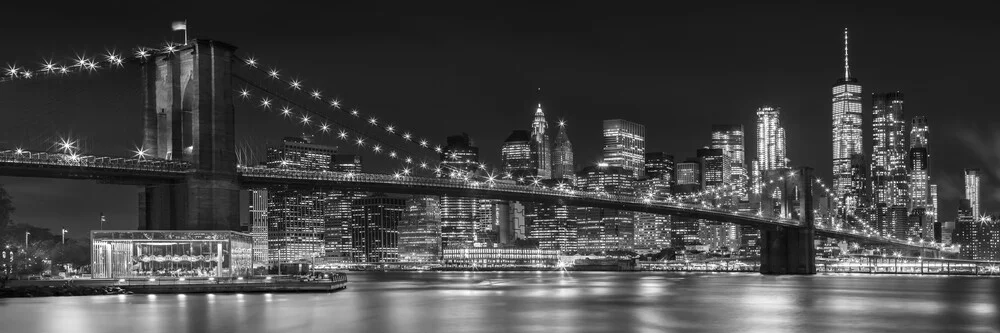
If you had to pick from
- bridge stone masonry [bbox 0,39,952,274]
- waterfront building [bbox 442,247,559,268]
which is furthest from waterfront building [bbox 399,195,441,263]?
bridge stone masonry [bbox 0,39,952,274]

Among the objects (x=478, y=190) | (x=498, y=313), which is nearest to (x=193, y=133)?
(x=498, y=313)

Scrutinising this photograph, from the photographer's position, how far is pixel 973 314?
4325 centimetres

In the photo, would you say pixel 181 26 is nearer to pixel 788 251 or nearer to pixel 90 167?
pixel 90 167

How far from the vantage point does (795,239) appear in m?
92.8

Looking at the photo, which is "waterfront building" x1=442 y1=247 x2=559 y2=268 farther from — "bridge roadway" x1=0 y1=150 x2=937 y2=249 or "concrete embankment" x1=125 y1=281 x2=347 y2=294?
"concrete embankment" x1=125 y1=281 x2=347 y2=294

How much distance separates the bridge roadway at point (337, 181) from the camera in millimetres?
48969

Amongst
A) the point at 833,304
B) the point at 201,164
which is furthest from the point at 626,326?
the point at 201,164

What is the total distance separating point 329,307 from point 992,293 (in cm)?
3859

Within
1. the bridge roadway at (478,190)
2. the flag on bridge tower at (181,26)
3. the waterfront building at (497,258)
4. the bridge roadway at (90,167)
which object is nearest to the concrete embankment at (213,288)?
the bridge roadway at (90,167)

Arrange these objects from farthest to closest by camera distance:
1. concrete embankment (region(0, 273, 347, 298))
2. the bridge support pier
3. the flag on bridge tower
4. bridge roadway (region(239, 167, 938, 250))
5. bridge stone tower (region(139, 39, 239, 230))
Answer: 1. the bridge support pier
2. bridge roadway (region(239, 167, 938, 250))
3. the flag on bridge tower
4. bridge stone tower (region(139, 39, 239, 230))
5. concrete embankment (region(0, 273, 347, 298))

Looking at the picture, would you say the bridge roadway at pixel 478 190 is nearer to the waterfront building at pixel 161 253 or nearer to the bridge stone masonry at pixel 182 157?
the bridge stone masonry at pixel 182 157

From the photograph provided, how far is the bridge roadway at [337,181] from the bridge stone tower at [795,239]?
3.20ft

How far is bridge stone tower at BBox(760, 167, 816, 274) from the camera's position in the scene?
9150cm

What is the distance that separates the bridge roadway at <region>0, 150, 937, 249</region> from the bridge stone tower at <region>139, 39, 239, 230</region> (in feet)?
3.25
